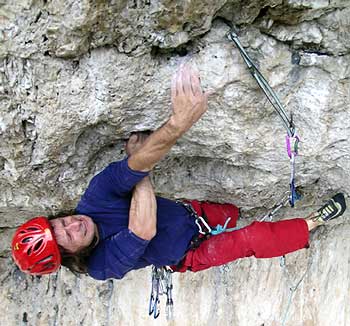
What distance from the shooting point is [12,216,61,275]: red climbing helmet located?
2.29 meters

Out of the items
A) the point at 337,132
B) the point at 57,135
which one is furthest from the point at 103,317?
the point at 337,132

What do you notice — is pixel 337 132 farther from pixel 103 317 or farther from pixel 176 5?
pixel 103 317

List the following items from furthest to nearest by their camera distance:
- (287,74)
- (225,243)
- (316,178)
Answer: (316,178) → (225,243) → (287,74)

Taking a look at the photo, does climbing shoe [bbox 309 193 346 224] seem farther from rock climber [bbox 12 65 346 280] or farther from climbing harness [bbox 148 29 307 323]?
climbing harness [bbox 148 29 307 323]

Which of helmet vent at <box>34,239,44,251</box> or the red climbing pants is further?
the red climbing pants

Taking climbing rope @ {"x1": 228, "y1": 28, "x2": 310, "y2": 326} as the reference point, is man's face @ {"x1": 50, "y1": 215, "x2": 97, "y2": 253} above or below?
below

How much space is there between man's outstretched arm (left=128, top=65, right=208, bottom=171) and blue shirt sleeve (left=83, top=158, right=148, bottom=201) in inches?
1.3

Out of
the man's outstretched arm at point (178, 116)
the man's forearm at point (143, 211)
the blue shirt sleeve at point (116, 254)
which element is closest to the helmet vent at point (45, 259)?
the blue shirt sleeve at point (116, 254)

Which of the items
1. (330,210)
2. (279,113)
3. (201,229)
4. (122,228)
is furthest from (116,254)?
(330,210)

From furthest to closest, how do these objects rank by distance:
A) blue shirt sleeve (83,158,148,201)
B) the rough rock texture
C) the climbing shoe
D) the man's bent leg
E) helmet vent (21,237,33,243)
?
the climbing shoe < the man's bent leg < helmet vent (21,237,33,243) < blue shirt sleeve (83,158,148,201) < the rough rock texture

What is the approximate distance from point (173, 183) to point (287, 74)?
0.97 meters

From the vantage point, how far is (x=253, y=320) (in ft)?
12.3

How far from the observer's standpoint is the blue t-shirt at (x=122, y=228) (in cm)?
227

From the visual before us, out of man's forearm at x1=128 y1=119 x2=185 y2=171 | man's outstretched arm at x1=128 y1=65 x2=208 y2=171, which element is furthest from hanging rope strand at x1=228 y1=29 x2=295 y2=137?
man's forearm at x1=128 y1=119 x2=185 y2=171
